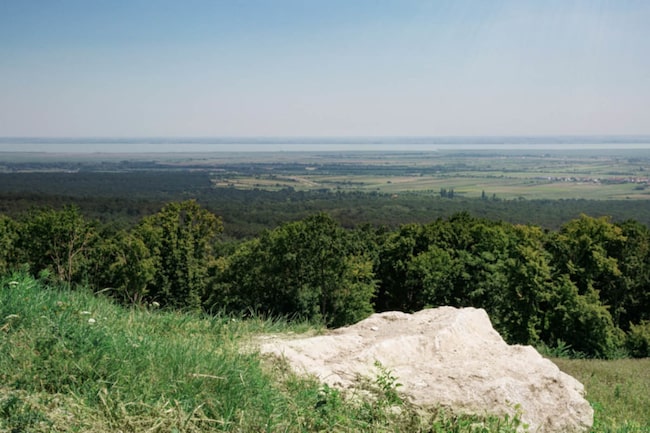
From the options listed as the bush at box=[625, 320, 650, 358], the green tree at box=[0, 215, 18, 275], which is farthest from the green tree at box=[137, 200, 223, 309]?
the bush at box=[625, 320, 650, 358]

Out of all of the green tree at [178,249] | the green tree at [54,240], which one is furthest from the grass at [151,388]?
the green tree at [178,249]

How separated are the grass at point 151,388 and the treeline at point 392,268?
79.5ft

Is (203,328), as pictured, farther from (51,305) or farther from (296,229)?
(296,229)

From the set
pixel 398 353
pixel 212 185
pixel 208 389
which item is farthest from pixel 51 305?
Answer: pixel 212 185

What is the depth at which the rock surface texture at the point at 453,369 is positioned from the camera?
657 cm

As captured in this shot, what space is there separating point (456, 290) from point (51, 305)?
34.5 m

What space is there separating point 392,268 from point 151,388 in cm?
4039

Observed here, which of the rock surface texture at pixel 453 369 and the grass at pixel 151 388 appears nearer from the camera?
the grass at pixel 151 388

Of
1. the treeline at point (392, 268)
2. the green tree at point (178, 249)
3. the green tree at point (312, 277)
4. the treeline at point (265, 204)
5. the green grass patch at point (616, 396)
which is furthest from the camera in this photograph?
the treeline at point (265, 204)

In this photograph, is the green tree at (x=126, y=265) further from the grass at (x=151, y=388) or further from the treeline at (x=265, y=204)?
the grass at (x=151, y=388)

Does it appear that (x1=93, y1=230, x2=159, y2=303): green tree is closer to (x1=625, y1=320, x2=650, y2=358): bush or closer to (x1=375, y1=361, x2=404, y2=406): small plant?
(x1=625, y1=320, x2=650, y2=358): bush

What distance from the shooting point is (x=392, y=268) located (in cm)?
4478

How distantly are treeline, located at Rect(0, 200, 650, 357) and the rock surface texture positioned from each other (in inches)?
889

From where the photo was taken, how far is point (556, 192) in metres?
154
